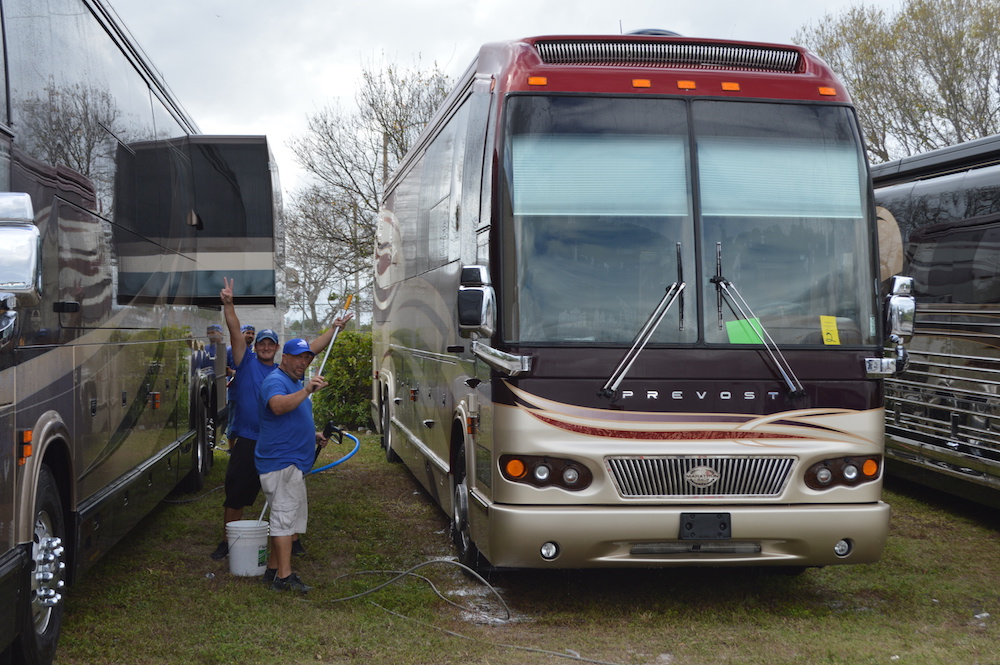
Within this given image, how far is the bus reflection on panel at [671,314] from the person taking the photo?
241 inches

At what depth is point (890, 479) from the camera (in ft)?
39.5

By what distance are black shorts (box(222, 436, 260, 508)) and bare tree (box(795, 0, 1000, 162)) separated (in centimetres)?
2072

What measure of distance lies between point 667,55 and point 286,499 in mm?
3778

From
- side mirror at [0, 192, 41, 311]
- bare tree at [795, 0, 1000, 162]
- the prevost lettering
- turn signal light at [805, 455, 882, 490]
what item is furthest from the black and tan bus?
bare tree at [795, 0, 1000, 162]

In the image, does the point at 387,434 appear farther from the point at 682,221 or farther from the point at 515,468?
the point at 682,221

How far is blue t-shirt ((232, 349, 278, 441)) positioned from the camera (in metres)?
8.25

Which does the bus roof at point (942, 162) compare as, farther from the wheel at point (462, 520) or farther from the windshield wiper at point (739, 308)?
the wheel at point (462, 520)

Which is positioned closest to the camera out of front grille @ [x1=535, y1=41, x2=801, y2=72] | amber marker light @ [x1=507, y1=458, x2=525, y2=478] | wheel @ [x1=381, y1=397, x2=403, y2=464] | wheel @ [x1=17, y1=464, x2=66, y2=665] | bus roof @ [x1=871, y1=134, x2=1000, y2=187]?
wheel @ [x1=17, y1=464, x2=66, y2=665]

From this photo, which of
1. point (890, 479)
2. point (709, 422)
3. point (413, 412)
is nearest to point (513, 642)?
point (709, 422)

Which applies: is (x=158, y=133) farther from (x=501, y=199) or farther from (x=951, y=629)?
(x=951, y=629)

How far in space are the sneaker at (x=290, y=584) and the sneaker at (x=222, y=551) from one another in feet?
4.03

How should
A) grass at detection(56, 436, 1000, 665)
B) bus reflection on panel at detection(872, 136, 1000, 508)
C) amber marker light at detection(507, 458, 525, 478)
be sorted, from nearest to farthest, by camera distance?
grass at detection(56, 436, 1000, 665) < amber marker light at detection(507, 458, 525, 478) < bus reflection on panel at detection(872, 136, 1000, 508)

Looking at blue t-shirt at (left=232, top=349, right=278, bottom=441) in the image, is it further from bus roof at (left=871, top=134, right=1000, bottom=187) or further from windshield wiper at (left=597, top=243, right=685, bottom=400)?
bus roof at (left=871, top=134, right=1000, bottom=187)

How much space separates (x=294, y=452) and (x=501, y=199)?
2.27m
